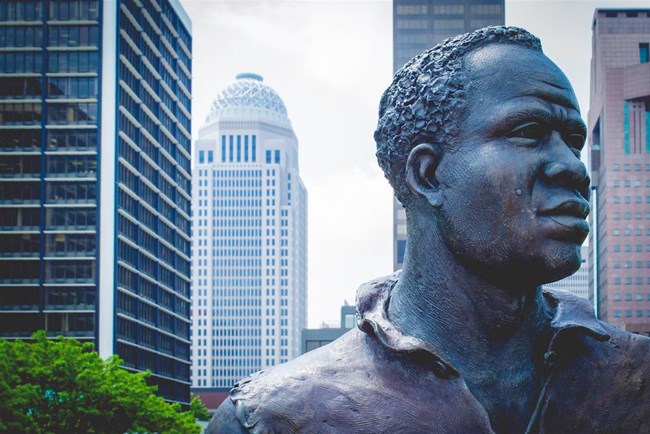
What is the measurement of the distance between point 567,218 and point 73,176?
87.1 meters

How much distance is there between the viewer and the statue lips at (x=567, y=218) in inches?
138

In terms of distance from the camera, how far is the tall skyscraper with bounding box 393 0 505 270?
505 ft

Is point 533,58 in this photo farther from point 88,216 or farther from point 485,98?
point 88,216

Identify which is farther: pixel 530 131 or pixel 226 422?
pixel 226 422

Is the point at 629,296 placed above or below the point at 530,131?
below

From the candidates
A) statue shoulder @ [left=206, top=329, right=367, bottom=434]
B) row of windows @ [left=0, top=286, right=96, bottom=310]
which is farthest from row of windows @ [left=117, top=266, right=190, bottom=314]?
statue shoulder @ [left=206, top=329, right=367, bottom=434]

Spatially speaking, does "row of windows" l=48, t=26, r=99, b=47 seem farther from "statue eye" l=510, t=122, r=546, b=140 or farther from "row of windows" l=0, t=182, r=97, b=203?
"statue eye" l=510, t=122, r=546, b=140

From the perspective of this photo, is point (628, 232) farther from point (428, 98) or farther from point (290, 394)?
point (290, 394)

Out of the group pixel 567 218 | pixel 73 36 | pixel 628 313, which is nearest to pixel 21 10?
pixel 73 36

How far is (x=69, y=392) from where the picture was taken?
4497cm

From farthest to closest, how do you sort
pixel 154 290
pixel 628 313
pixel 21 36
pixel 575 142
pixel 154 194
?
1. pixel 628 313
2. pixel 154 194
3. pixel 154 290
4. pixel 21 36
5. pixel 575 142

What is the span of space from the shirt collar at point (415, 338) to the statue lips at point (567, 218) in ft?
1.24

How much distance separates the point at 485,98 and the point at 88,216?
8550 centimetres

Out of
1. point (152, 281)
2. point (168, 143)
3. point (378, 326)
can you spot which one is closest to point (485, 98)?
point (378, 326)
